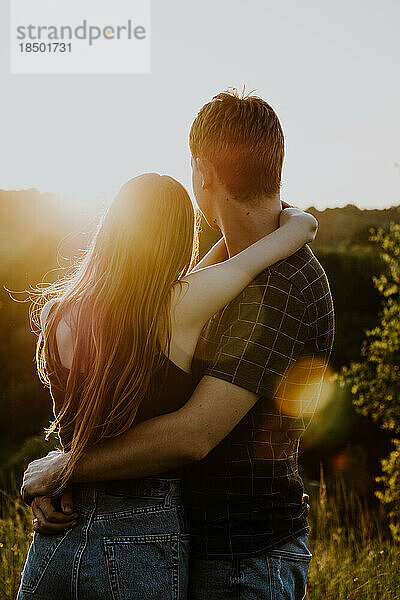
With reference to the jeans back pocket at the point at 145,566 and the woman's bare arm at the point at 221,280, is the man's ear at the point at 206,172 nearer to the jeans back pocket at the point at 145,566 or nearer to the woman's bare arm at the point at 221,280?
the woman's bare arm at the point at 221,280

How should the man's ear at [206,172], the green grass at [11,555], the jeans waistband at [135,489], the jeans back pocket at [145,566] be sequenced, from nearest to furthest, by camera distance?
1. the jeans back pocket at [145,566]
2. the jeans waistband at [135,489]
3. the man's ear at [206,172]
4. the green grass at [11,555]

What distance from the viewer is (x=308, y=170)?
14.6 metres

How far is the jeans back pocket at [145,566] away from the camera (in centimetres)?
173

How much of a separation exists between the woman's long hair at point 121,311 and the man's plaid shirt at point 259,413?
196mm

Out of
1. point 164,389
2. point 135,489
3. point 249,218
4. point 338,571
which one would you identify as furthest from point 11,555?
point 249,218

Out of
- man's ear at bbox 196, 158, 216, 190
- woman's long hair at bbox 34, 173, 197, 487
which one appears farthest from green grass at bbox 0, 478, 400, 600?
man's ear at bbox 196, 158, 216, 190

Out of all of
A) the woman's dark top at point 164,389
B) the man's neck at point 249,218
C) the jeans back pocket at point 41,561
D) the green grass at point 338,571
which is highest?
the man's neck at point 249,218

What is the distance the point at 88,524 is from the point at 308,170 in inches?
532

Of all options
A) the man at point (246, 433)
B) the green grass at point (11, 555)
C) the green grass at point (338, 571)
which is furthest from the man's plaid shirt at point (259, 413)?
the green grass at point (11, 555)

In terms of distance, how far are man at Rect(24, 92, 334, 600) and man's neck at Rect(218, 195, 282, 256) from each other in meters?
0.10

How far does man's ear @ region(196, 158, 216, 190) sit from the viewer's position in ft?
7.10

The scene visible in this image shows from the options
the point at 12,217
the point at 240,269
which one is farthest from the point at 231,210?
the point at 12,217

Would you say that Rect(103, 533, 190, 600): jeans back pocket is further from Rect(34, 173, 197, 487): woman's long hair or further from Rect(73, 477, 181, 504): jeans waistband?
Rect(34, 173, 197, 487): woman's long hair

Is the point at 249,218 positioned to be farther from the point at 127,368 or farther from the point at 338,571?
the point at 338,571
